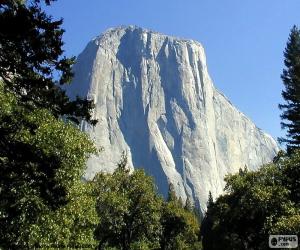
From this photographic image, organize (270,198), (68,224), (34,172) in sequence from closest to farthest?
(34,172) < (68,224) < (270,198)

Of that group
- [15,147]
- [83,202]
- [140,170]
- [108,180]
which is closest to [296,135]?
[140,170]

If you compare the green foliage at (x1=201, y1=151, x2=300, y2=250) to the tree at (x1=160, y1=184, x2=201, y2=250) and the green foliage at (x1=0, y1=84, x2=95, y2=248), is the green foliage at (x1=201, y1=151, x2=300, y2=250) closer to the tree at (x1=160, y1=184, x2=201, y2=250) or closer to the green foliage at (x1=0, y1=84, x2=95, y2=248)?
the green foliage at (x1=0, y1=84, x2=95, y2=248)

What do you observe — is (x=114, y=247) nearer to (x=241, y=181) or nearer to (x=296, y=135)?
(x=241, y=181)

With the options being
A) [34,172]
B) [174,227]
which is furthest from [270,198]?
[174,227]

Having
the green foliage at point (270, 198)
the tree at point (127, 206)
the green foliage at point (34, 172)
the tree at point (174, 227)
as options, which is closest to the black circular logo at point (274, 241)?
the green foliage at point (270, 198)

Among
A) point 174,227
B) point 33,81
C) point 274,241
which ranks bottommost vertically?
point 274,241

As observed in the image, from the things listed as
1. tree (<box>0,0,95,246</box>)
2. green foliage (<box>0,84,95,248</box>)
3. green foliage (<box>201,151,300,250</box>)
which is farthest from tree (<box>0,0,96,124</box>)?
green foliage (<box>201,151,300,250</box>)

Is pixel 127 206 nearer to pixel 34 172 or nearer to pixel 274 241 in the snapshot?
pixel 274 241

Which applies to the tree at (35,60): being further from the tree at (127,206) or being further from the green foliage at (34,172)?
the tree at (127,206)

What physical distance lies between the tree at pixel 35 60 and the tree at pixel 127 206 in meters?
32.2

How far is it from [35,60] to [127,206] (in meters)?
34.4

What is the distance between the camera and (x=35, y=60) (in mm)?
16672

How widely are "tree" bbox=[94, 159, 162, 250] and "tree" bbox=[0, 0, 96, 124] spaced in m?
32.2

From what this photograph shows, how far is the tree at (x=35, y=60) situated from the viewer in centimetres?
1562
